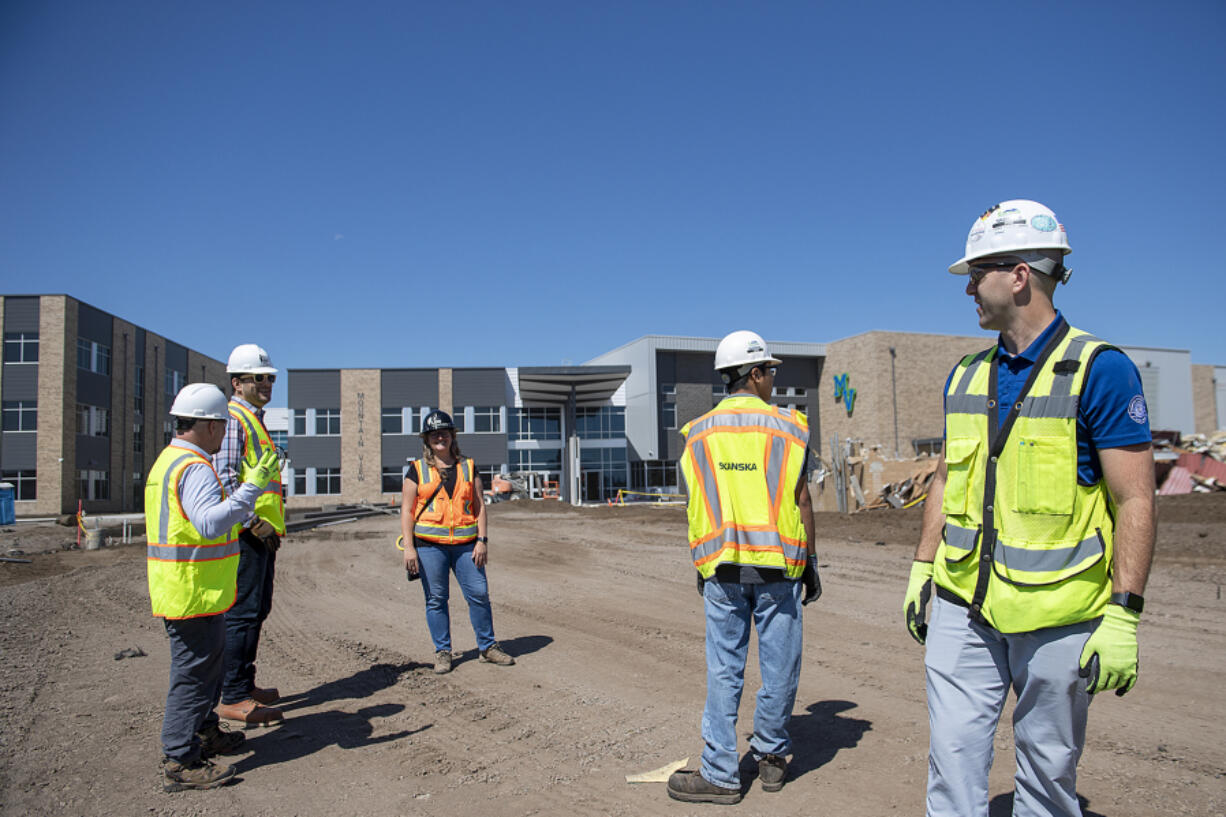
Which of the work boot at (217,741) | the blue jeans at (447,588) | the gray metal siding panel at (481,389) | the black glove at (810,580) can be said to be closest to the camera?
the black glove at (810,580)

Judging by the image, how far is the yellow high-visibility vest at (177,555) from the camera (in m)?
4.05

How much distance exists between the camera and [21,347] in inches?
1702

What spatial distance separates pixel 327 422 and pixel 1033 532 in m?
52.0

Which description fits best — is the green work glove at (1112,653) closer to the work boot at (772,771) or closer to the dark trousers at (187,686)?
the work boot at (772,771)

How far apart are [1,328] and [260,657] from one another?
4727 cm

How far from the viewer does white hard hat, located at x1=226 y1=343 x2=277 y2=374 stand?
5.44 metres

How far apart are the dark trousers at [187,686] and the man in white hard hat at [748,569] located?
248 cm

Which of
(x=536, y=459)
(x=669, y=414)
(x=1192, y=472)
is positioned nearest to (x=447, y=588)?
(x=1192, y=472)

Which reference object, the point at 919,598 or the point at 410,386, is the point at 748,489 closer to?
the point at 919,598

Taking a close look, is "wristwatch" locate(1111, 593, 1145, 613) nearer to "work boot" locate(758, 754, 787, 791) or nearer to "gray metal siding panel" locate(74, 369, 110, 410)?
"work boot" locate(758, 754, 787, 791)

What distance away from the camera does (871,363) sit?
151ft

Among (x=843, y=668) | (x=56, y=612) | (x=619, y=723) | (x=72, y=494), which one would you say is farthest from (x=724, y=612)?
(x=72, y=494)

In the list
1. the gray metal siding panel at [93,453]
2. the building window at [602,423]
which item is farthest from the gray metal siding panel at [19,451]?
the building window at [602,423]

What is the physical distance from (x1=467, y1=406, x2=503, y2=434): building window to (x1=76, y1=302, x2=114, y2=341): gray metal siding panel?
22498mm
